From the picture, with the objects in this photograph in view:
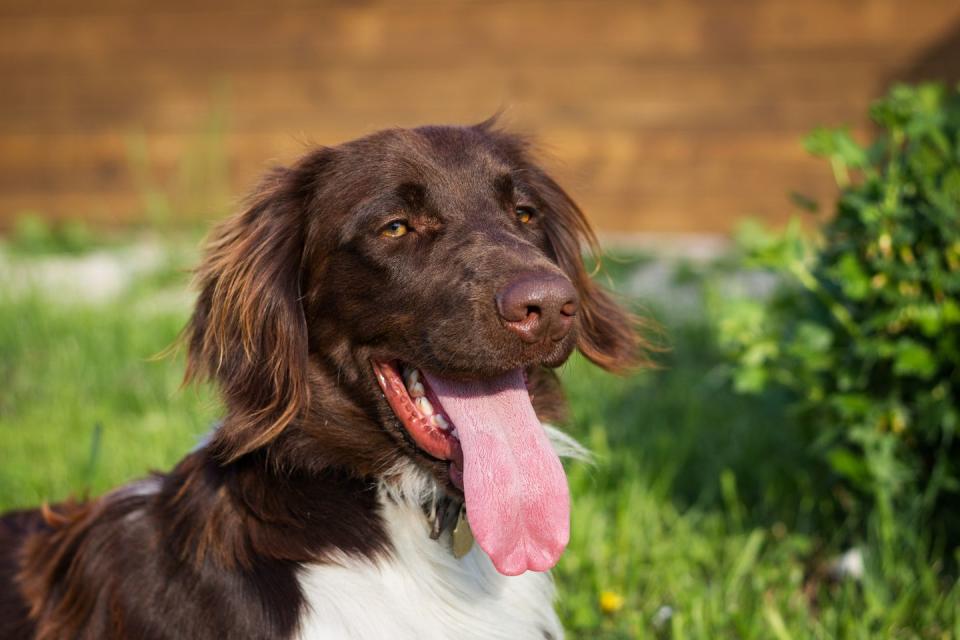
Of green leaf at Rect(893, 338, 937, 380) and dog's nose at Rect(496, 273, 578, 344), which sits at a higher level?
dog's nose at Rect(496, 273, 578, 344)

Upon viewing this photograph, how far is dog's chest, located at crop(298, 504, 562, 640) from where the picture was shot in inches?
93.6

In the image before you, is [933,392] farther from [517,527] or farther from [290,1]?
[290,1]

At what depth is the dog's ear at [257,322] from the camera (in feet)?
8.36

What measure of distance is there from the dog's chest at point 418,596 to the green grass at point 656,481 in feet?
1.93

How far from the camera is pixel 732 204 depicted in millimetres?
8984

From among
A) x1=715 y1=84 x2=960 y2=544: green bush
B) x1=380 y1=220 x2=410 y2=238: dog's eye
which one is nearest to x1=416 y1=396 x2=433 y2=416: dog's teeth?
x1=380 y1=220 x2=410 y2=238: dog's eye

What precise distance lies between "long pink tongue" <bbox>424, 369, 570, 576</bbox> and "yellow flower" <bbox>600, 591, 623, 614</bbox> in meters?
0.93

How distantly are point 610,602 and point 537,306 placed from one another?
1.34 meters

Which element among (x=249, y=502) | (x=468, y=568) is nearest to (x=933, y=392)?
(x=468, y=568)

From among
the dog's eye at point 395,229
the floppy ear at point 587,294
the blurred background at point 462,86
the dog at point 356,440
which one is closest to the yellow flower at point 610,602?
the dog at point 356,440

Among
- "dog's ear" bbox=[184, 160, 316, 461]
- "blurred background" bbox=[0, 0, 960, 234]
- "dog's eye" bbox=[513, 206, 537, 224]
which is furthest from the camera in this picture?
"blurred background" bbox=[0, 0, 960, 234]

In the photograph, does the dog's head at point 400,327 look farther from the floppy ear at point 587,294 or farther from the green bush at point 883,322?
the green bush at point 883,322

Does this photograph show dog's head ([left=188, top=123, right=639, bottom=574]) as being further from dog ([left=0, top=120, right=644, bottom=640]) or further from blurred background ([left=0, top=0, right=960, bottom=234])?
blurred background ([left=0, top=0, right=960, bottom=234])

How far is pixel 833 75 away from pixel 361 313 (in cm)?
707
